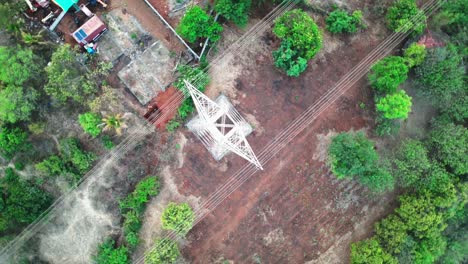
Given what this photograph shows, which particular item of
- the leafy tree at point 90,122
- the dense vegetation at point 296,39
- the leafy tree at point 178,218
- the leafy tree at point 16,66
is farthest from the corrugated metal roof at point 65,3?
the leafy tree at point 178,218

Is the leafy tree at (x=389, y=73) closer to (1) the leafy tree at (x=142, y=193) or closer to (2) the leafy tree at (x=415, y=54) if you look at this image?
(2) the leafy tree at (x=415, y=54)

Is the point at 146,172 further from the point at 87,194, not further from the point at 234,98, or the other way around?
the point at 234,98

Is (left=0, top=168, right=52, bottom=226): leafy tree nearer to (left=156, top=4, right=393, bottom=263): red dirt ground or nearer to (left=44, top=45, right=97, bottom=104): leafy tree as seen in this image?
(left=44, top=45, right=97, bottom=104): leafy tree

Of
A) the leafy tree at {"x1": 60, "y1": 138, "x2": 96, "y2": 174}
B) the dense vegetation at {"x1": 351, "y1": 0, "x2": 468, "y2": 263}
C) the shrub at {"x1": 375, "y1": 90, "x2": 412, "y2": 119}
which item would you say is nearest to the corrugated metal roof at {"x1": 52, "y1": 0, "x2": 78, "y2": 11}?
the leafy tree at {"x1": 60, "y1": 138, "x2": 96, "y2": 174}

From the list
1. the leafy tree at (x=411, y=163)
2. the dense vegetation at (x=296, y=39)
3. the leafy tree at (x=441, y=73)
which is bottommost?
the leafy tree at (x=411, y=163)

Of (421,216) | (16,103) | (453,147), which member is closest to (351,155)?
(421,216)

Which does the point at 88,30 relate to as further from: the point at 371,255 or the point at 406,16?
the point at 371,255
